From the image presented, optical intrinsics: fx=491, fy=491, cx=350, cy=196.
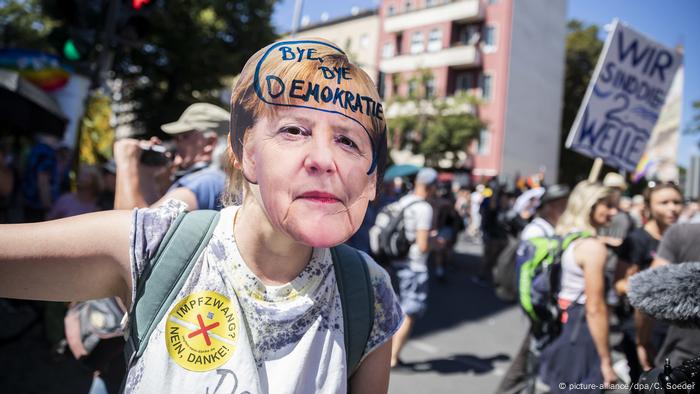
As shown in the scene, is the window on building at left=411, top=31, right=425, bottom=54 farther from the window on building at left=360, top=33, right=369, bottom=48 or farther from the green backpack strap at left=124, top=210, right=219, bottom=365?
the green backpack strap at left=124, top=210, right=219, bottom=365

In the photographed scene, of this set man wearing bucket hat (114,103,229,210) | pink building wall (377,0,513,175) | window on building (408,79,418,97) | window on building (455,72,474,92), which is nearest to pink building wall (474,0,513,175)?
pink building wall (377,0,513,175)

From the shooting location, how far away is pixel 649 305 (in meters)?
1.39

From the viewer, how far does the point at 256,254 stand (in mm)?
1083

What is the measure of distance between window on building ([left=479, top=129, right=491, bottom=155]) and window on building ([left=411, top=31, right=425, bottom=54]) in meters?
6.27

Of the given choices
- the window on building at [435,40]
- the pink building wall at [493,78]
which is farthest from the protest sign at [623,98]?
the window on building at [435,40]

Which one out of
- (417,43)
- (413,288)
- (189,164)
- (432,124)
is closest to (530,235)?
(413,288)

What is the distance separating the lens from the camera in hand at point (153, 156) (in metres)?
2.14

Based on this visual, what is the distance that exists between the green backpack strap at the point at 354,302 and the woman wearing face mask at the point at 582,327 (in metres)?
2.18

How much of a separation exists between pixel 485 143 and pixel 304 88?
88.3ft

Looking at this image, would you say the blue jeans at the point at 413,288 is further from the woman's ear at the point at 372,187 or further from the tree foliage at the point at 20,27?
the tree foliage at the point at 20,27

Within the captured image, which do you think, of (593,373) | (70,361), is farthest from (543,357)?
(70,361)

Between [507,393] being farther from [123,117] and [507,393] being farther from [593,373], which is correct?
[123,117]

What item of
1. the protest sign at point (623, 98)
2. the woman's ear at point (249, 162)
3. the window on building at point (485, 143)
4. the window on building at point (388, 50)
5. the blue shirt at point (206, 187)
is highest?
the window on building at point (388, 50)

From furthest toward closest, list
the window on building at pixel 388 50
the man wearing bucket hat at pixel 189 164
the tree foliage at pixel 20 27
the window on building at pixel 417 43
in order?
the window on building at pixel 388 50 < the window on building at pixel 417 43 < the tree foliage at pixel 20 27 < the man wearing bucket hat at pixel 189 164
